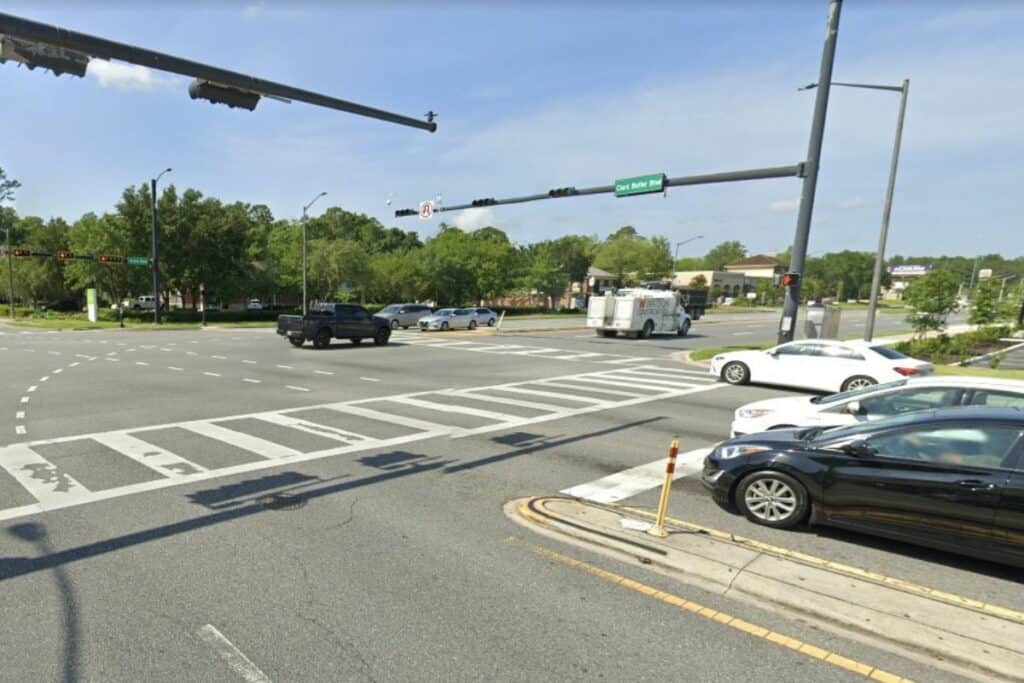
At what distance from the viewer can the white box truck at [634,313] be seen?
31.3 metres

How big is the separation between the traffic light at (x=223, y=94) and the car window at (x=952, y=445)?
367 inches

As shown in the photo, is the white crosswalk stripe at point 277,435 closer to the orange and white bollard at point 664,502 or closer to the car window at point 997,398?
the orange and white bollard at point 664,502

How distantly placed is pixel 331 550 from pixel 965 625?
4758 millimetres

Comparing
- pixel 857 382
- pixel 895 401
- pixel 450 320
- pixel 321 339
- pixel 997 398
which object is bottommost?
pixel 321 339

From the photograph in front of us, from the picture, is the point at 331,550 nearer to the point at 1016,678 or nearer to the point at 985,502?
the point at 1016,678

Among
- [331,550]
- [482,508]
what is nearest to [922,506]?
[482,508]

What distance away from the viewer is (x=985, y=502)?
4480mm

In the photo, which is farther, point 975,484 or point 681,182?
point 681,182

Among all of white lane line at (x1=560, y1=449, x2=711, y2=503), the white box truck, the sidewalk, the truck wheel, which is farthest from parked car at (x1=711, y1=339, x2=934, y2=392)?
the truck wheel

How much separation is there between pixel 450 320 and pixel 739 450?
32.0 m

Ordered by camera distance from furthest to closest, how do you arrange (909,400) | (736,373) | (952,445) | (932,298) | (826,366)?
(932,298) → (736,373) → (826,366) → (909,400) → (952,445)

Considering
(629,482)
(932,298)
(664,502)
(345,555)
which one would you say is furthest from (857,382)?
(932,298)

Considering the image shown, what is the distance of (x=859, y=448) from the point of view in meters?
5.11

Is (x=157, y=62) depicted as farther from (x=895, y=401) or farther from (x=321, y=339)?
(x=321, y=339)
